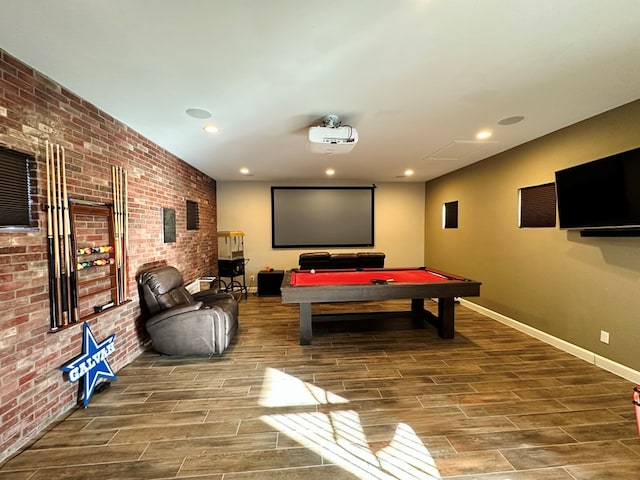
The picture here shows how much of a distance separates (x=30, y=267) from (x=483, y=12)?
334cm

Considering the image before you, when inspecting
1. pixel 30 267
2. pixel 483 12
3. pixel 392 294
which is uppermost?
pixel 483 12

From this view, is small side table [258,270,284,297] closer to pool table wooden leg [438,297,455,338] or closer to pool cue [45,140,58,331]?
pool table wooden leg [438,297,455,338]

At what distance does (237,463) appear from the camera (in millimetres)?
1709

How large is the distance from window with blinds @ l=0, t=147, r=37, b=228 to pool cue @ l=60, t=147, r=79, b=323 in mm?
212

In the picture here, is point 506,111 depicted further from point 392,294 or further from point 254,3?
point 254,3

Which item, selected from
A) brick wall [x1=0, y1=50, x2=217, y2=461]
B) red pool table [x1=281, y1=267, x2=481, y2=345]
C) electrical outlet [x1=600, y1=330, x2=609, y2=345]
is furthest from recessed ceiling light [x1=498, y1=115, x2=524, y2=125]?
brick wall [x1=0, y1=50, x2=217, y2=461]

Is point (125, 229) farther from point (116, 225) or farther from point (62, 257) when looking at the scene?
point (62, 257)

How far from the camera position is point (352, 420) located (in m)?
2.09

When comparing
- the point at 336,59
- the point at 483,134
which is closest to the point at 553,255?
the point at 483,134

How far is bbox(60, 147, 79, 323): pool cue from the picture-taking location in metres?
2.16

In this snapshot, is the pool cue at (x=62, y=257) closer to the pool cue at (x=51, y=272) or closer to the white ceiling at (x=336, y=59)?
the pool cue at (x=51, y=272)

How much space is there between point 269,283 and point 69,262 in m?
3.99

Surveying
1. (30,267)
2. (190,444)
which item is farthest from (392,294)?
(30,267)

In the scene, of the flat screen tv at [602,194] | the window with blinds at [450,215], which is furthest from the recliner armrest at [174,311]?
the window with blinds at [450,215]
